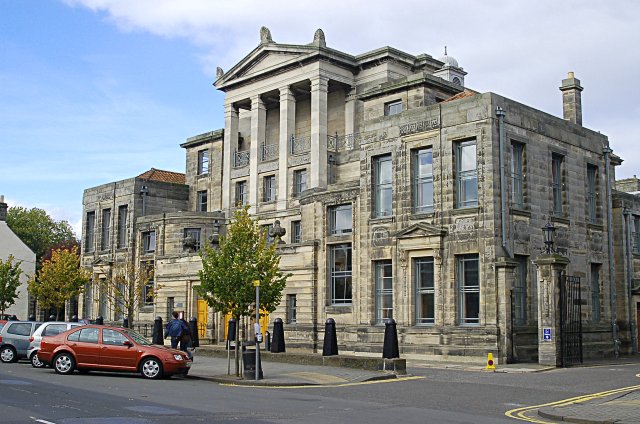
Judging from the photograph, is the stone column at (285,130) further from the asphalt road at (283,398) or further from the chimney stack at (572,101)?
the asphalt road at (283,398)

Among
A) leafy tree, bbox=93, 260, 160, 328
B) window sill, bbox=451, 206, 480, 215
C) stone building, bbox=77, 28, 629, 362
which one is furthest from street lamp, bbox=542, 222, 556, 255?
leafy tree, bbox=93, 260, 160, 328

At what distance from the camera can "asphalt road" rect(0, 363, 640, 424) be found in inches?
519

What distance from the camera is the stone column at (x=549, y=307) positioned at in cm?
2502

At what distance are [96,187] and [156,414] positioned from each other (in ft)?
130

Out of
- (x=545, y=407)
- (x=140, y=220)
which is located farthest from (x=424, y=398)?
(x=140, y=220)

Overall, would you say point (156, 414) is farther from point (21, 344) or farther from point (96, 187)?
point (96, 187)

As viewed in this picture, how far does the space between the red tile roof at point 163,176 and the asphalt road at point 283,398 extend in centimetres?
2775

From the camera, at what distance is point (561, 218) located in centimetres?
2941

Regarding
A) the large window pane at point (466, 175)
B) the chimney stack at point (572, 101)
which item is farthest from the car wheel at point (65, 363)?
the chimney stack at point (572, 101)

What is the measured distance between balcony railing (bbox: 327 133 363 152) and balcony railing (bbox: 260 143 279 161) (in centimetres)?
418

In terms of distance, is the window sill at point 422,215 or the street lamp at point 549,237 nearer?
the street lamp at point 549,237

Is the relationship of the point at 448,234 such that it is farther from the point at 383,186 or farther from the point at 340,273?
the point at 340,273

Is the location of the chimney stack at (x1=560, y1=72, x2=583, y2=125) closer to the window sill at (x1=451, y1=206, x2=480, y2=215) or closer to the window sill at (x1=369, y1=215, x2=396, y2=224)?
the window sill at (x1=451, y1=206, x2=480, y2=215)

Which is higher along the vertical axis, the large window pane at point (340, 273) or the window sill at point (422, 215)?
the window sill at point (422, 215)
